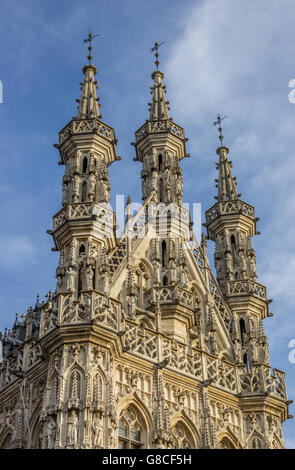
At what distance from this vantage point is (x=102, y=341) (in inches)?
1038

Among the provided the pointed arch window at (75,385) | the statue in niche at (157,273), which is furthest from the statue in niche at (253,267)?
the pointed arch window at (75,385)

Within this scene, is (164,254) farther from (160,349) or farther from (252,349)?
(160,349)

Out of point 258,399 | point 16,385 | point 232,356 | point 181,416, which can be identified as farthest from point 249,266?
point 16,385

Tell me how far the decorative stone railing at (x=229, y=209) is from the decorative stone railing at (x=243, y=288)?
12.3ft

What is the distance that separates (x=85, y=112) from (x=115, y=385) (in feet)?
40.8

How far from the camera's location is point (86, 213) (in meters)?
29.8

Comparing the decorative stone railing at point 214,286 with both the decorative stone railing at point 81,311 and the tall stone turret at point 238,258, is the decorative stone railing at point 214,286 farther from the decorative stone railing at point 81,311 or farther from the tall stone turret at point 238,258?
the decorative stone railing at point 81,311

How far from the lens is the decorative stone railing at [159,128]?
122 feet

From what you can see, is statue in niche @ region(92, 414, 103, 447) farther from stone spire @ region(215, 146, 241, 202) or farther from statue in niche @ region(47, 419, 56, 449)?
stone spire @ region(215, 146, 241, 202)

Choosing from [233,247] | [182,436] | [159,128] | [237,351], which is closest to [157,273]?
[237,351]

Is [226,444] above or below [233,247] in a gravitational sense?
below

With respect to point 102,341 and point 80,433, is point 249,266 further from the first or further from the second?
point 80,433

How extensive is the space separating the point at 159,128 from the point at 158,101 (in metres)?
2.61

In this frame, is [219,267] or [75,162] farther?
[219,267]
